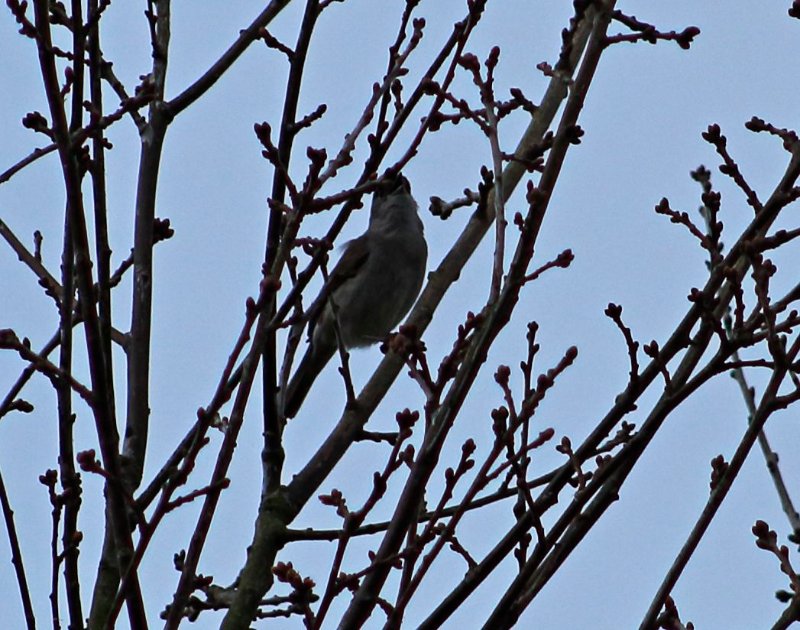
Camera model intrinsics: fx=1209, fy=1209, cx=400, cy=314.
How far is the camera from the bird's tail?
7988 mm

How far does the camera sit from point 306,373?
8.04 meters

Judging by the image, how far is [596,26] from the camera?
327 centimetres

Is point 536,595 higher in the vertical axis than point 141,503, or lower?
lower

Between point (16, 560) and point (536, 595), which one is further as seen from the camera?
point (16, 560)

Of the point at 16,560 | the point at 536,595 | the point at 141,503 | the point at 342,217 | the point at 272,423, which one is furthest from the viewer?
the point at 272,423

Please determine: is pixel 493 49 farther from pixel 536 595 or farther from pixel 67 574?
pixel 67 574

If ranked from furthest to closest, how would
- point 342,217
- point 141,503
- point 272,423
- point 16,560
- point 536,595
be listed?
point 272,423, point 342,217, point 16,560, point 141,503, point 536,595

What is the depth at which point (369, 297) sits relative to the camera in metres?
8.04

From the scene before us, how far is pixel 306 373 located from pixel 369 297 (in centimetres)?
66

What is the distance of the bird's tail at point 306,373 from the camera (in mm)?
Answer: 7988

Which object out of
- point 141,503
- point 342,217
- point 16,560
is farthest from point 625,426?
point 16,560

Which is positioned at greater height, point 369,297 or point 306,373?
point 369,297

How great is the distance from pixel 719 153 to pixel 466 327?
1167 millimetres

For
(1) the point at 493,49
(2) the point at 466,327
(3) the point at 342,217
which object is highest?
(1) the point at 493,49
